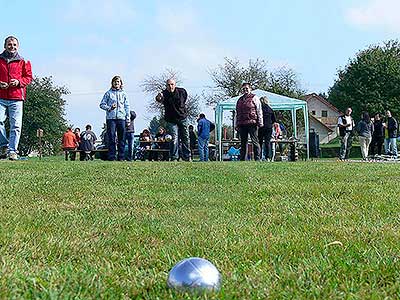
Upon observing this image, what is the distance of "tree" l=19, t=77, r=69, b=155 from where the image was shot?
207 ft

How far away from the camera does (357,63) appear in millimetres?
62594

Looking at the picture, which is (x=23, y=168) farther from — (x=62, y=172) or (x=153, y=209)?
(x=153, y=209)

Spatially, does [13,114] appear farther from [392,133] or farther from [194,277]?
[392,133]

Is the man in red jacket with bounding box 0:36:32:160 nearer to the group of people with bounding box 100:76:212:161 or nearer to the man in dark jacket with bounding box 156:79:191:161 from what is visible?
the group of people with bounding box 100:76:212:161

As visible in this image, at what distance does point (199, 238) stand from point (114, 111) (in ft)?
30.5

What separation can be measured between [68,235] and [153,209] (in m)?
1.20

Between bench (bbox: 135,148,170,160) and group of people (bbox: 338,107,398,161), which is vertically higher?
group of people (bbox: 338,107,398,161)

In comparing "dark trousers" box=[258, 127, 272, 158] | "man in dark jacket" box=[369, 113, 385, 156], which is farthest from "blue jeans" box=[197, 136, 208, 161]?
"man in dark jacket" box=[369, 113, 385, 156]

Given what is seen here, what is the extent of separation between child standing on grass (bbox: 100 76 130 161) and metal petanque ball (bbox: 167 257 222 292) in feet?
33.6

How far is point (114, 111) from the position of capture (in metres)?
12.4

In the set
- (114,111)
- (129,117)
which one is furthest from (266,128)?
(114,111)

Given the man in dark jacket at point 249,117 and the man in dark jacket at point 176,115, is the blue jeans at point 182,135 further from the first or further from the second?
the man in dark jacket at point 249,117

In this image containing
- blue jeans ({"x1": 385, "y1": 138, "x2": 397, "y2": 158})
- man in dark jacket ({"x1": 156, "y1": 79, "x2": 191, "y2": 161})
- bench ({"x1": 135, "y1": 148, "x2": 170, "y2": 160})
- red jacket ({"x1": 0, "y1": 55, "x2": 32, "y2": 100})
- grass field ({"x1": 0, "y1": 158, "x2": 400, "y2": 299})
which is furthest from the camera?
blue jeans ({"x1": 385, "y1": 138, "x2": 397, "y2": 158})

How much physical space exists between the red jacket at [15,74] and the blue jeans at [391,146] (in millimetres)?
18155
